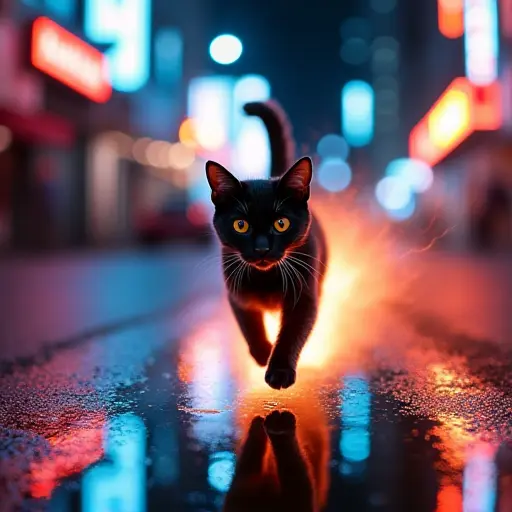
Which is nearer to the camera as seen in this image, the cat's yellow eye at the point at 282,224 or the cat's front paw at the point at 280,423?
A: the cat's front paw at the point at 280,423

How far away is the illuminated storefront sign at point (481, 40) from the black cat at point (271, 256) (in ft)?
57.4

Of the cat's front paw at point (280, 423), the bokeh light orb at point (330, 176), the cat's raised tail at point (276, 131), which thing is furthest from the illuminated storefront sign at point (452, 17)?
the cat's front paw at point (280, 423)

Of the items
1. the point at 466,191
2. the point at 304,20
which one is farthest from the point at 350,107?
the point at 466,191

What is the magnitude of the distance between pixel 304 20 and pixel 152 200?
61.9 ft

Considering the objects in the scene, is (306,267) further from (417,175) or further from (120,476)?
(417,175)

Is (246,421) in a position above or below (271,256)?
below

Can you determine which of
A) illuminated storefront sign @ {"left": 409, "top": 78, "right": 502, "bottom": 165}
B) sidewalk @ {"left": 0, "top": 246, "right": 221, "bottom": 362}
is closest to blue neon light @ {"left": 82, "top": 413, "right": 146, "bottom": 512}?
sidewalk @ {"left": 0, "top": 246, "right": 221, "bottom": 362}

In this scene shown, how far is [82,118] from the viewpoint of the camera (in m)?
20.5

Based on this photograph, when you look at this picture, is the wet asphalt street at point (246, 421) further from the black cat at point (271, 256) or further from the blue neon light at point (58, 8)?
the blue neon light at point (58, 8)

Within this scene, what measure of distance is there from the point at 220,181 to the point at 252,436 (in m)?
1.05

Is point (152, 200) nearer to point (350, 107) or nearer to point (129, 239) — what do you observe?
point (129, 239)

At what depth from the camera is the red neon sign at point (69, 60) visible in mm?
15336

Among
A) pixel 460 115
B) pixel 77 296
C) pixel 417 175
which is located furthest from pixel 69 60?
pixel 417 175

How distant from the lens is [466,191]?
25078mm
